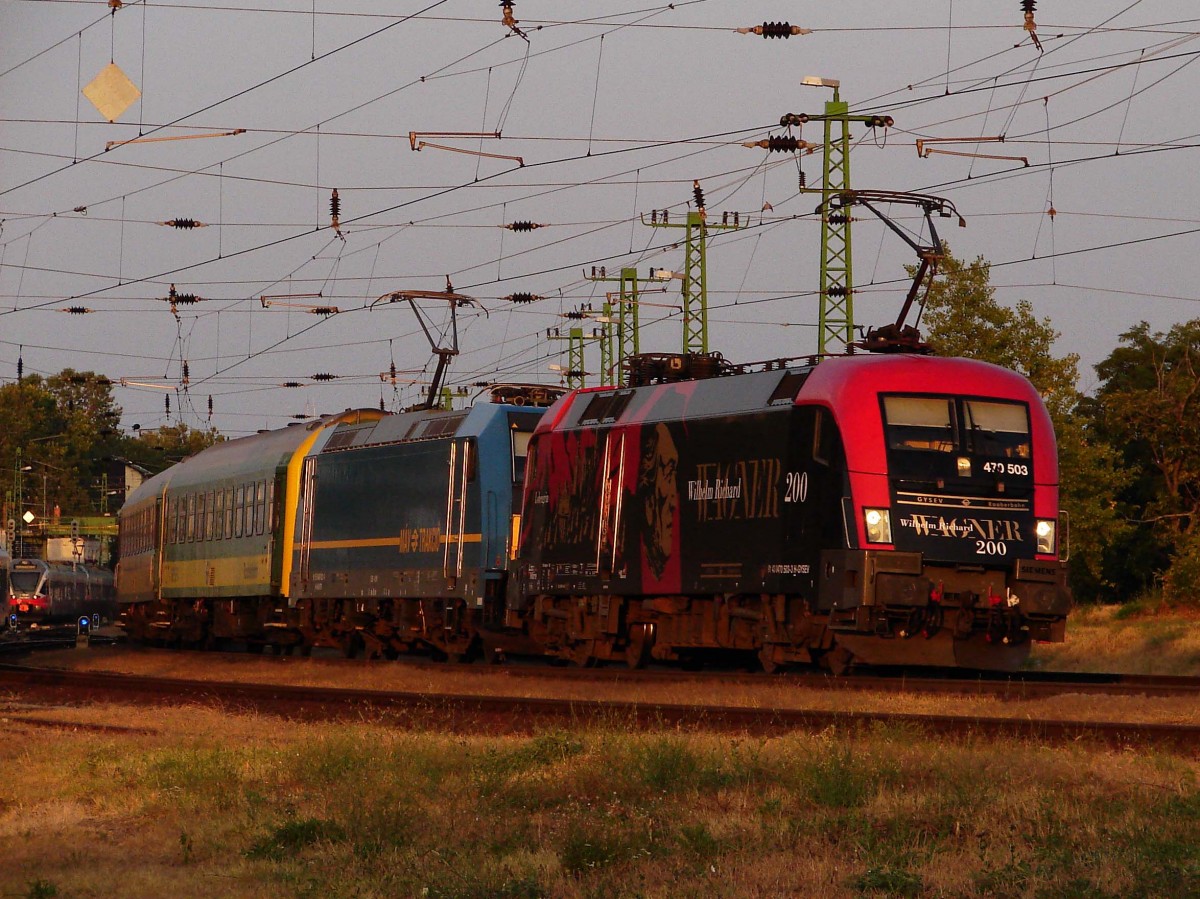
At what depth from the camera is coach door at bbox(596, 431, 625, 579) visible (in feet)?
78.5

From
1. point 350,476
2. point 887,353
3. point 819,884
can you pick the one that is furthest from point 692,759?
point 350,476

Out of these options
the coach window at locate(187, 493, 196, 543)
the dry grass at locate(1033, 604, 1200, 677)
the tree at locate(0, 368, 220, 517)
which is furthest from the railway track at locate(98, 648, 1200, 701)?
the tree at locate(0, 368, 220, 517)

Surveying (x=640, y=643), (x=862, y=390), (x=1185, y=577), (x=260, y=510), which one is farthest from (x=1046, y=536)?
(x=1185, y=577)

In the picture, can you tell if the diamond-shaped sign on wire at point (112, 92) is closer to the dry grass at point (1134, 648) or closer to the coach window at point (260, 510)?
the coach window at point (260, 510)

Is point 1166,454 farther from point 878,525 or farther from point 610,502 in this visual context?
point 878,525

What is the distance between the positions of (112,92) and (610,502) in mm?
8985

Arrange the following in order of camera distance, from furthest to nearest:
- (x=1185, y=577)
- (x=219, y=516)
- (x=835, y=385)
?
(x=1185, y=577) < (x=219, y=516) < (x=835, y=385)

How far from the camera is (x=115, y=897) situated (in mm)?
9492

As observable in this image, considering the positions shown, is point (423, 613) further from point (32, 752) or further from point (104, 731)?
point (32, 752)

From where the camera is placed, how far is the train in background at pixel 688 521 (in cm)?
1962

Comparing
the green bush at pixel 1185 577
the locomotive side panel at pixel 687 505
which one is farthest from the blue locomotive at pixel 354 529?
the green bush at pixel 1185 577

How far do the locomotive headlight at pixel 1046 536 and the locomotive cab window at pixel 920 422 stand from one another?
147cm

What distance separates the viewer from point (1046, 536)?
2023 centimetres

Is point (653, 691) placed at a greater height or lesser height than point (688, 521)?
lesser
